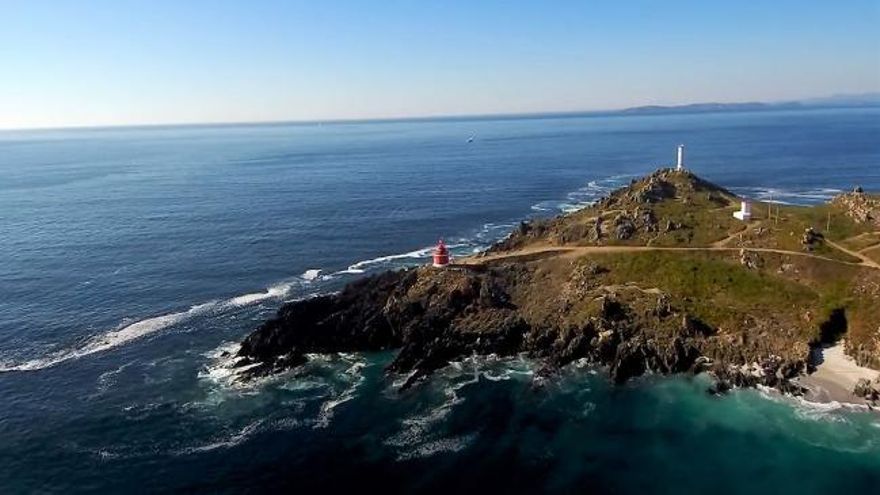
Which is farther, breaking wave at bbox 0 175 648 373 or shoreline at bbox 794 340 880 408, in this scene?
breaking wave at bbox 0 175 648 373

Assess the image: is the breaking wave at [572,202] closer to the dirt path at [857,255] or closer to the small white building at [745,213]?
the small white building at [745,213]

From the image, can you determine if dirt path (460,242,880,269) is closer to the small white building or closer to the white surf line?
the small white building

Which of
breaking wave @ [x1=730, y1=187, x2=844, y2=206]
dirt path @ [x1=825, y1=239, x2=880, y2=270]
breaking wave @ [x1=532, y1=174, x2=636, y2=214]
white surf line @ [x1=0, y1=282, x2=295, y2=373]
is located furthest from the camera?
breaking wave @ [x1=532, y1=174, x2=636, y2=214]

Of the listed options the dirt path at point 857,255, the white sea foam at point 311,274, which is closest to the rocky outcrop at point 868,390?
the dirt path at point 857,255

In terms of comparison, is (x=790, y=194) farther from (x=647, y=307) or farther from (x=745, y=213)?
(x=647, y=307)

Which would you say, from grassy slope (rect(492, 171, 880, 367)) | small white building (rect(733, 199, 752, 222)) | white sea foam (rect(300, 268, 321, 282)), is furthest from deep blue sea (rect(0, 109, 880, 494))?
small white building (rect(733, 199, 752, 222))

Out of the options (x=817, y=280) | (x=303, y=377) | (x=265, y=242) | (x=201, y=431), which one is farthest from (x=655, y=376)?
(x=265, y=242)

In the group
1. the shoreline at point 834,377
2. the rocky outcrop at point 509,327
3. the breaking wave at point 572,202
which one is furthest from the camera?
the breaking wave at point 572,202

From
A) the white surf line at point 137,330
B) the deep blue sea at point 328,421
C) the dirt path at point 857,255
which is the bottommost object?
the deep blue sea at point 328,421
